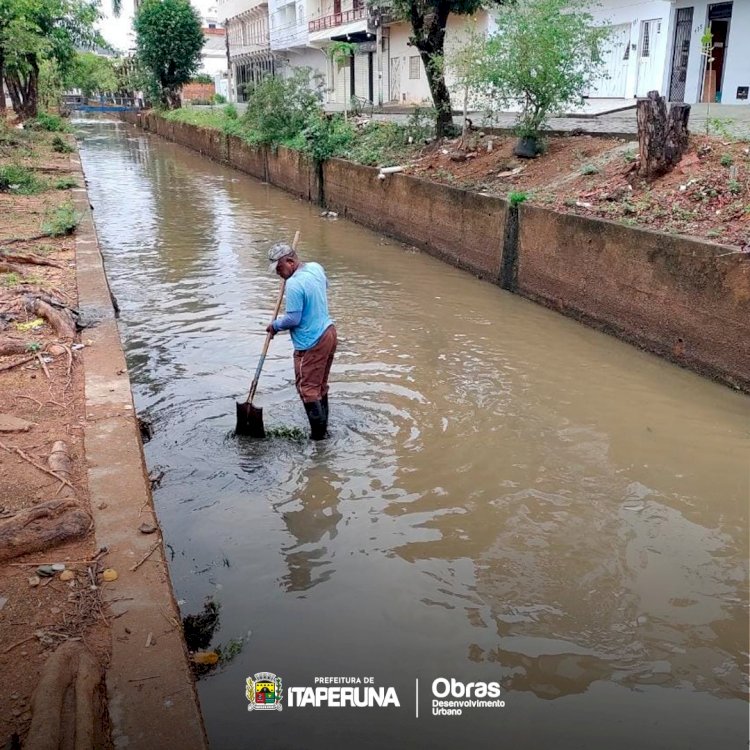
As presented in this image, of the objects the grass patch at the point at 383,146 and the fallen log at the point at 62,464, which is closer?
the fallen log at the point at 62,464

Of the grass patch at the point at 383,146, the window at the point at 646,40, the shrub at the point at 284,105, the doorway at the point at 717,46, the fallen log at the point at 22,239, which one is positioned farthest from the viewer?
the shrub at the point at 284,105

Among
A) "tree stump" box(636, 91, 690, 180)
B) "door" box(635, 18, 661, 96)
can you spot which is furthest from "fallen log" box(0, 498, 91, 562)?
"door" box(635, 18, 661, 96)

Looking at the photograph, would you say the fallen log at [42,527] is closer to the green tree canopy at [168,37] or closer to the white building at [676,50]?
the white building at [676,50]

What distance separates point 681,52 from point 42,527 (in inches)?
741

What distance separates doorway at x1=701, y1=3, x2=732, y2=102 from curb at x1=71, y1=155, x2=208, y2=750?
16.4m

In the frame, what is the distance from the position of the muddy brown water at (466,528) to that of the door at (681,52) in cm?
1193

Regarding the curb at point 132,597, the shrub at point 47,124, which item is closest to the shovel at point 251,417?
the curb at point 132,597

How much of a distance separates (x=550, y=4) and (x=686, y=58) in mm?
7942

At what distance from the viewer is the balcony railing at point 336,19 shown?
32384 mm

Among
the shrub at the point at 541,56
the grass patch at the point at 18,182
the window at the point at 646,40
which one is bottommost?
the grass patch at the point at 18,182

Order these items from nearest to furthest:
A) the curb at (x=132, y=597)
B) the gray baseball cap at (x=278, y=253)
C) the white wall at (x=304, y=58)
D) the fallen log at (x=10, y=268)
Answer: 1. the curb at (x=132, y=597)
2. the gray baseball cap at (x=278, y=253)
3. the fallen log at (x=10, y=268)
4. the white wall at (x=304, y=58)

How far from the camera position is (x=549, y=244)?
9703 mm

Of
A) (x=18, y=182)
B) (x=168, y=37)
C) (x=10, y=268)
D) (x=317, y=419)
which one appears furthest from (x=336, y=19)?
(x=317, y=419)

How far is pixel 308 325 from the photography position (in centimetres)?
574
